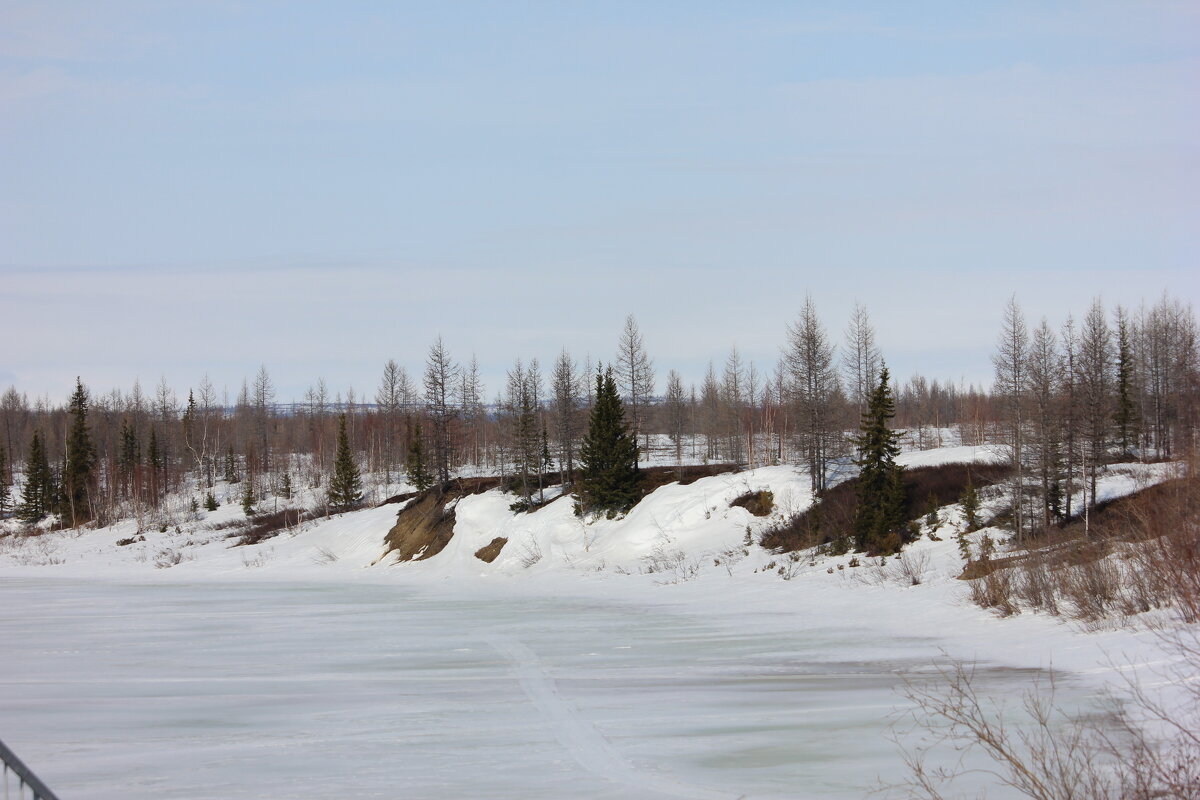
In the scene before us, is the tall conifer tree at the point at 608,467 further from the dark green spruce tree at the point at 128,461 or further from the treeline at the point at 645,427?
the dark green spruce tree at the point at 128,461

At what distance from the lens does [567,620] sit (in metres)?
22.6

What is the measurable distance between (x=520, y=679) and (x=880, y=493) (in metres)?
22.0

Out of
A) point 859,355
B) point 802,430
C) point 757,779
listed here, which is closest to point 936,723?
point 757,779

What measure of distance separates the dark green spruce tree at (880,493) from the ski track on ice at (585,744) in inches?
732

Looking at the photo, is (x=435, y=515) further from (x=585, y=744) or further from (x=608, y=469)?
(x=585, y=744)

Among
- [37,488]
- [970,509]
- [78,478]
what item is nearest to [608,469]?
[970,509]

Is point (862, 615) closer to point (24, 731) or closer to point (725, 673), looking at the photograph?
point (725, 673)

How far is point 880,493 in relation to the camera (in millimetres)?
33188

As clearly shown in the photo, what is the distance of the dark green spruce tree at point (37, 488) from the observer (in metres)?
88.8

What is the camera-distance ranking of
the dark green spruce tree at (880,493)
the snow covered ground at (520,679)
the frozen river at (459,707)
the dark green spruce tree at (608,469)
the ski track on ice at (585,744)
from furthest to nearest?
the dark green spruce tree at (608,469) < the dark green spruce tree at (880,493) < the snow covered ground at (520,679) < the frozen river at (459,707) < the ski track on ice at (585,744)

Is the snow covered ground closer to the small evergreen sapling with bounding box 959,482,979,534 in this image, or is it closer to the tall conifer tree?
the small evergreen sapling with bounding box 959,482,979,534

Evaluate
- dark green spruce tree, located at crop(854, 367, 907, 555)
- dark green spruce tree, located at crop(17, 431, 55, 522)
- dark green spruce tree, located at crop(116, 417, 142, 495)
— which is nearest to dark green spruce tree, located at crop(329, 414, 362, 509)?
dark green spruce tree, located at crop(116, 417, 142, 495)

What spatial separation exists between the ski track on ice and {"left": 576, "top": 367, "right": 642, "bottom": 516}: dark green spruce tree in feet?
93.4

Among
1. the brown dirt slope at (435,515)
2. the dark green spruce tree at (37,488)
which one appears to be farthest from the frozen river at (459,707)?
the dark green spruce tree at (37,488)
